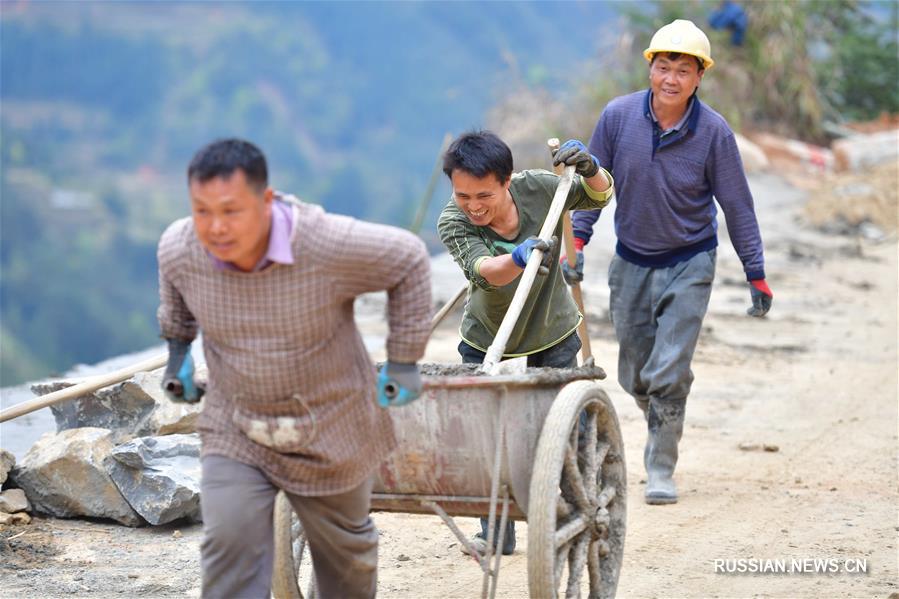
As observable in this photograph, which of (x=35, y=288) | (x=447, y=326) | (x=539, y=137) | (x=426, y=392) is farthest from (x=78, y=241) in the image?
(x=426, y=392)

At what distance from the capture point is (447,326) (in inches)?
403

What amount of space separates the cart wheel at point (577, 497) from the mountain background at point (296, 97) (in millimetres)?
14446

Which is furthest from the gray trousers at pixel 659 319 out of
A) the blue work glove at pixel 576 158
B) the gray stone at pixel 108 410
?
the gray stone at pixel 108 410

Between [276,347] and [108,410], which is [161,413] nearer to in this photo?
[108,410]

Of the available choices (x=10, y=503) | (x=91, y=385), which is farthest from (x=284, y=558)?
(x=10, y=503)

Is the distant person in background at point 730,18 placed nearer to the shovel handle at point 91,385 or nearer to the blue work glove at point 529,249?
the blue work glove at point 529,249

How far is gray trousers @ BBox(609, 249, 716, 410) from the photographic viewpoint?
5.60 meters

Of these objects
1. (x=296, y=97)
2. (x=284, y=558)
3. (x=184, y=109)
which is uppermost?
(x=296, y=97)

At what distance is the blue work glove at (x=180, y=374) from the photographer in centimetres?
342

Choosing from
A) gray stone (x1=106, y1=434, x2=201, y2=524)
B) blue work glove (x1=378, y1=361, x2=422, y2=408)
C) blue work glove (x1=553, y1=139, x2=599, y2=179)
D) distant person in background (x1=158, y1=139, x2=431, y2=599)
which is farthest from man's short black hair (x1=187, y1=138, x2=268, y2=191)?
gray stone (x1=106, y1=434, x2=201, y2=524)

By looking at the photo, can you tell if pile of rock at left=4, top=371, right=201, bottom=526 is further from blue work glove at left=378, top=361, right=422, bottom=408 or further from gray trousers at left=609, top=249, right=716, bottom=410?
blue work glove at left=378, top=361, right=422, bottom=408

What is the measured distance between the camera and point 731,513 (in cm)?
560

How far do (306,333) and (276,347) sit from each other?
83 millimetres

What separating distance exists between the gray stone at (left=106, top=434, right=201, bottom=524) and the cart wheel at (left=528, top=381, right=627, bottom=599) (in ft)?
5.97
